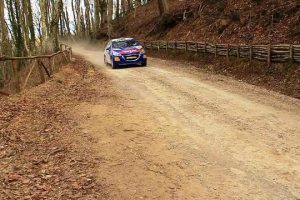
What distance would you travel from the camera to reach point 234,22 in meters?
23.1

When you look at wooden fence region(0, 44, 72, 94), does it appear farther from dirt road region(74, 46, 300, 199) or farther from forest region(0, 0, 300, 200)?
dirt road region(74, 46, 300, 199)

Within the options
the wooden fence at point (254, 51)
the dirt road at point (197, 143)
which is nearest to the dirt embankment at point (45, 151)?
the dirt road at point (197, 143)

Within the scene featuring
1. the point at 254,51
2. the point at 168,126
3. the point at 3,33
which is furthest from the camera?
the point at 3,33

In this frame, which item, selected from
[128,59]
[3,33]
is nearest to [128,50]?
[128,59]

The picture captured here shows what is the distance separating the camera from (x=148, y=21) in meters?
41.9

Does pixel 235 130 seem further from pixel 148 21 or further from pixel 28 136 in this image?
pixel 148 21

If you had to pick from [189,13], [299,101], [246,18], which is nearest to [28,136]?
[299,101]

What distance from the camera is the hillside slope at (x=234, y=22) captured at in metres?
18.5

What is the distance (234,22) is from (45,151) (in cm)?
1773

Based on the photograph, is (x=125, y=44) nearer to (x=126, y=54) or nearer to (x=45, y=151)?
(x=126, y=54)

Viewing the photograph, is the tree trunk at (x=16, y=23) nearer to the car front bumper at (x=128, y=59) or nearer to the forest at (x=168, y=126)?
the forest at (x=168, y=126)

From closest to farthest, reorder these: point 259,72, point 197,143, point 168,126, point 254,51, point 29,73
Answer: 1. point 197,143
2. point 168,126
3. point 29,73
4. point 259,72
5. point 254,51

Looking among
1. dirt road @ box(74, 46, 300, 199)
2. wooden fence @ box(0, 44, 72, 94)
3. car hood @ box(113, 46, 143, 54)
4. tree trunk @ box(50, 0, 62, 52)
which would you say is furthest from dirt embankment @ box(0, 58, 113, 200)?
tree trunk @ box(50, 0, 62, 52)

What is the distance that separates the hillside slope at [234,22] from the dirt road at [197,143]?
232 inches
